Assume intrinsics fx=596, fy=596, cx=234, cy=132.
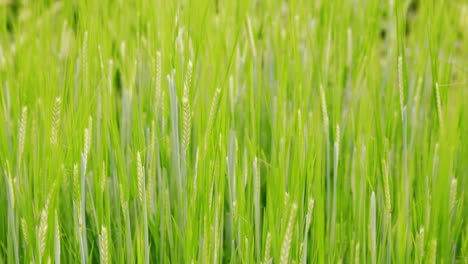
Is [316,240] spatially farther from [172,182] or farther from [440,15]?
[440,15]

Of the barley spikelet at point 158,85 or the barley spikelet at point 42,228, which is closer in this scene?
the barley spikelet at point 42,228

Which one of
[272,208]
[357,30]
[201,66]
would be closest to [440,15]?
[357,30]

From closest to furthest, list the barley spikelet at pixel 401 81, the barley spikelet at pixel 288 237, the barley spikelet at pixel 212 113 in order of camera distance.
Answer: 1. the barley spikelet at pixel 288 237
2. the barley spikelet at pixel 212 113
3. the barley spikelet at pixel 401 81

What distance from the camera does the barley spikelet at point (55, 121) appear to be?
0.92 metres

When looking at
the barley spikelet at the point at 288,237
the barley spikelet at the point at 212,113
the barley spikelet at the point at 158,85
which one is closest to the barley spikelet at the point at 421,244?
the barley spikelet at the point at 288,237

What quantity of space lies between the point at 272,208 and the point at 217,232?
0.09 m

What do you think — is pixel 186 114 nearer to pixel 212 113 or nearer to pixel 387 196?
pixel 212 113

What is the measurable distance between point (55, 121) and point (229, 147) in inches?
11.9

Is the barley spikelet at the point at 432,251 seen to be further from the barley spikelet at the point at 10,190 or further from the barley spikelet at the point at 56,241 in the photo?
the barley spikelet at the point at 10,190

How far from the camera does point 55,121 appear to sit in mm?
936

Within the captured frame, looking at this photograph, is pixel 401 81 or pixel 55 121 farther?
pixel 401 81

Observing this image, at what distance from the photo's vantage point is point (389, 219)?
0.93 m

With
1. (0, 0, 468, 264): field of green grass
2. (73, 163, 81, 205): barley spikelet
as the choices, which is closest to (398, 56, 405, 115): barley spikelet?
(0, 0, 468, 264): field of green grass

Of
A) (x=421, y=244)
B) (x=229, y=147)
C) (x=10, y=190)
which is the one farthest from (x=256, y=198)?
(x=10, y=190)
